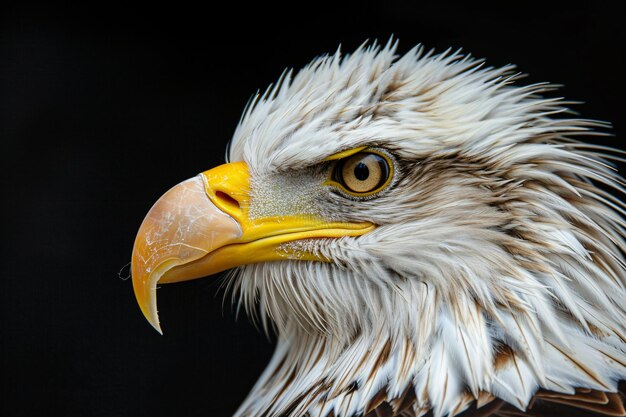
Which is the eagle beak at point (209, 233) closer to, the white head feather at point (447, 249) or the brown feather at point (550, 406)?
the white head feather at point (447, 249)

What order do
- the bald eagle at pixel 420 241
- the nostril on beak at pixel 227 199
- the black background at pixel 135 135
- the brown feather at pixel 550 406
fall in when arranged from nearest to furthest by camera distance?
the brown feather at pixel 550 406, the bald eagle at pixel 420 241, the nostril on beak at pixel 227 199, the black background at pixel 135 135

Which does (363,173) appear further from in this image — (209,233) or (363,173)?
(209,233)

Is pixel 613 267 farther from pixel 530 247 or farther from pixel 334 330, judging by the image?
pixel 334 330

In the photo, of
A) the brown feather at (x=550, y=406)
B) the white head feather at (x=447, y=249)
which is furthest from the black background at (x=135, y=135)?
the brown feather at (x=550, y=406)

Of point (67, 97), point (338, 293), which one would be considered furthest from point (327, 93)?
point (67, 97)

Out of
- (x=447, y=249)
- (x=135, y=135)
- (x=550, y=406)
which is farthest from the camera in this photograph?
(x=135, y=135)

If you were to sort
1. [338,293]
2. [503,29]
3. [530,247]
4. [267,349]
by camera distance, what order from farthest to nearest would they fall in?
[267,349], [503,29], [338,293], [530,247]

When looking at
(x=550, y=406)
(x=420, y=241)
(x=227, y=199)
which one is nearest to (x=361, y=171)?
(x=420, y=241)
